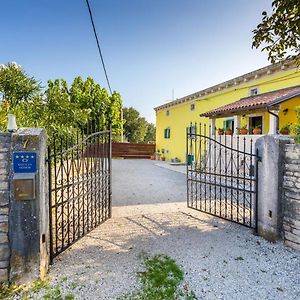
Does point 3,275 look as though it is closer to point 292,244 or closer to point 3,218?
point 3,218

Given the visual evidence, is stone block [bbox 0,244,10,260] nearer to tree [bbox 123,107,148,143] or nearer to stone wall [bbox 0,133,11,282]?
stone wall [bbox 0,133,11,282]

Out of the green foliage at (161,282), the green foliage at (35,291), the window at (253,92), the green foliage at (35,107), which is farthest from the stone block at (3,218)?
the window at (253,92)

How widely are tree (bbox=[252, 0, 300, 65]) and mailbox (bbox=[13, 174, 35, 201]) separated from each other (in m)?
4.72

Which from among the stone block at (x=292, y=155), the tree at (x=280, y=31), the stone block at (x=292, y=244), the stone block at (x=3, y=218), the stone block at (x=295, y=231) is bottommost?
the stone block at (x=292, y=244)

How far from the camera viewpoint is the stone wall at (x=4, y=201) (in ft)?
9.09

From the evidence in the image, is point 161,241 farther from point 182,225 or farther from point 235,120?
point 235,120

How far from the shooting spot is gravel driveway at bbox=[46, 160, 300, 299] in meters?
2.79

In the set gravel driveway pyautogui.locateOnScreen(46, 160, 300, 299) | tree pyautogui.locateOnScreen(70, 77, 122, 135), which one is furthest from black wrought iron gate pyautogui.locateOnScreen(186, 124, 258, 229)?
tree pyautogui.locateOnScreen(70, 77, 122, 135)

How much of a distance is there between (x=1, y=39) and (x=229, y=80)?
11.3 m

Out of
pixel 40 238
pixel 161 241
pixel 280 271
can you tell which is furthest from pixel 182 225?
pixel 40 238

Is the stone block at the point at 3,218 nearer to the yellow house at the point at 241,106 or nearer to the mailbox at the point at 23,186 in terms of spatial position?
the mailbox at the point at 23,186

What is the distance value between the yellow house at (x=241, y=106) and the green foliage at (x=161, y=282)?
25.2ft

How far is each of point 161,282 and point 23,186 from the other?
2029mm

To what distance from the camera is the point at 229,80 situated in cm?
1375
